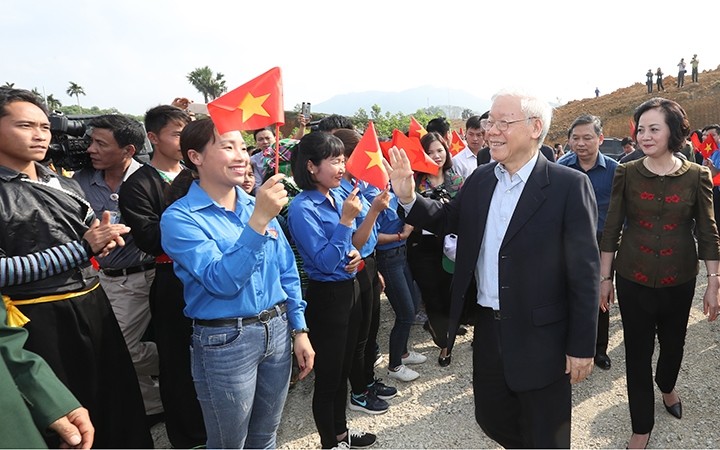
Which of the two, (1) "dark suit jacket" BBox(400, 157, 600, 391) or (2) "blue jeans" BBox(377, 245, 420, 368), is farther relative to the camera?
(2) "blue jeans" BBox(377, 245, 420, 368)

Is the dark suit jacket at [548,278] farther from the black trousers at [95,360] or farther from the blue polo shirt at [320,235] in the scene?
the black trousers at [95,360]

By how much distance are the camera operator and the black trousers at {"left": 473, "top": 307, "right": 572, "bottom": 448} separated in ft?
7.80

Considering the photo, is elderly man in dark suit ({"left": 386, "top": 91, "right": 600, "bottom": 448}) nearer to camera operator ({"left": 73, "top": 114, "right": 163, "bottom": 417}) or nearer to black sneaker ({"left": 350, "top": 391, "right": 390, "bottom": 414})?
black sneaker ({"left": 350, "top": 391, "right": 390, "bottom": 414})

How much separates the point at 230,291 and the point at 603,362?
3.72 metres

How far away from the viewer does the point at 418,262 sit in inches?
161

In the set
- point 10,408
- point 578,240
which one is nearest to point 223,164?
point 10,408

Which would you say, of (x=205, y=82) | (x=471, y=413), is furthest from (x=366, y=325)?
(x=205, y=82)

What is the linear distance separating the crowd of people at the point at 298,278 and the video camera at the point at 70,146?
0.18m

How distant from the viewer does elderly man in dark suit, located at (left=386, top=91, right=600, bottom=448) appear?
200 cm

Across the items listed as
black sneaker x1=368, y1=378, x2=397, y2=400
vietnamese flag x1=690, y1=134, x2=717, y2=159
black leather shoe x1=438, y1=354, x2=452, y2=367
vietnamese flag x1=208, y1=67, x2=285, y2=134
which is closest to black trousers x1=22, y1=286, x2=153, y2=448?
vietnamese flag x1=208, y1=67, x2=285, y2=134

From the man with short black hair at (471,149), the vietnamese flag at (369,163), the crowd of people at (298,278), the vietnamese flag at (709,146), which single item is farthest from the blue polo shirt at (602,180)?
the vietnamese flag at (709,146)

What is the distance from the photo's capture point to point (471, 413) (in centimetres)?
352

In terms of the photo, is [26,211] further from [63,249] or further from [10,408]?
[10,408]

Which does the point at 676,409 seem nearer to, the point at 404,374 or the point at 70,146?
the point at 404,374
